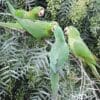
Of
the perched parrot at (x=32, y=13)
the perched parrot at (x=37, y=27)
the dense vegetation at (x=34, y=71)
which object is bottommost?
the dense vegetation at (x=34, y=71)

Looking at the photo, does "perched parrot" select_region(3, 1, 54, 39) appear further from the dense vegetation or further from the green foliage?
the green foliage

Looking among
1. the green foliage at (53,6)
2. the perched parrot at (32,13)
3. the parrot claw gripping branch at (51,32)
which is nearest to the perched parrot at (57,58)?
the parrot claw gripping branch at (51,32)

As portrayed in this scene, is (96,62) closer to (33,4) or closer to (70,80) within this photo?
(70,80)

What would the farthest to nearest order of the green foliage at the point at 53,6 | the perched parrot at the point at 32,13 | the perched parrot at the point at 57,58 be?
the green foliage at the point at 53,6
the perched parrot at the point at 32,13
the perched parrot at the point at 57,58

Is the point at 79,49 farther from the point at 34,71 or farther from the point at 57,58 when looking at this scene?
the point at 34,71

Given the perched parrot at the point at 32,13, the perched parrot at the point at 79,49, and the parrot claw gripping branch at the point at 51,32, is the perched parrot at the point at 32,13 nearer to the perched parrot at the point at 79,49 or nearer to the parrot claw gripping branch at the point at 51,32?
the parrot claw gripping branch at the point at 51,32

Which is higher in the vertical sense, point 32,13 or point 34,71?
point 32,13

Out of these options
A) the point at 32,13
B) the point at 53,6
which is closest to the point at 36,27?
the point at 32,13

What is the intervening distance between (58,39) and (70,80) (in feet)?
0.85

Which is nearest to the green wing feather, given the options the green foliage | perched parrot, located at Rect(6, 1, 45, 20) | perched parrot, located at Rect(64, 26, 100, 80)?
perched parrot, located at Rect(64, 26, 100, 80)

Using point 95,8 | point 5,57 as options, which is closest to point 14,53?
point 5,57

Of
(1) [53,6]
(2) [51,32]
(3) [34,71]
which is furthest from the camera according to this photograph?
(1) [53,6]

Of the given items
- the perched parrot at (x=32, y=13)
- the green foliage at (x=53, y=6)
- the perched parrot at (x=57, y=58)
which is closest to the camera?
the perched parrot at (x=57, y=58)

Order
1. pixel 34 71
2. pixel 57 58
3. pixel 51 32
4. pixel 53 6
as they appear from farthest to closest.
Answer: pixel 53 6
pixel 34 71
pixel 51 32
pixel 57 58
